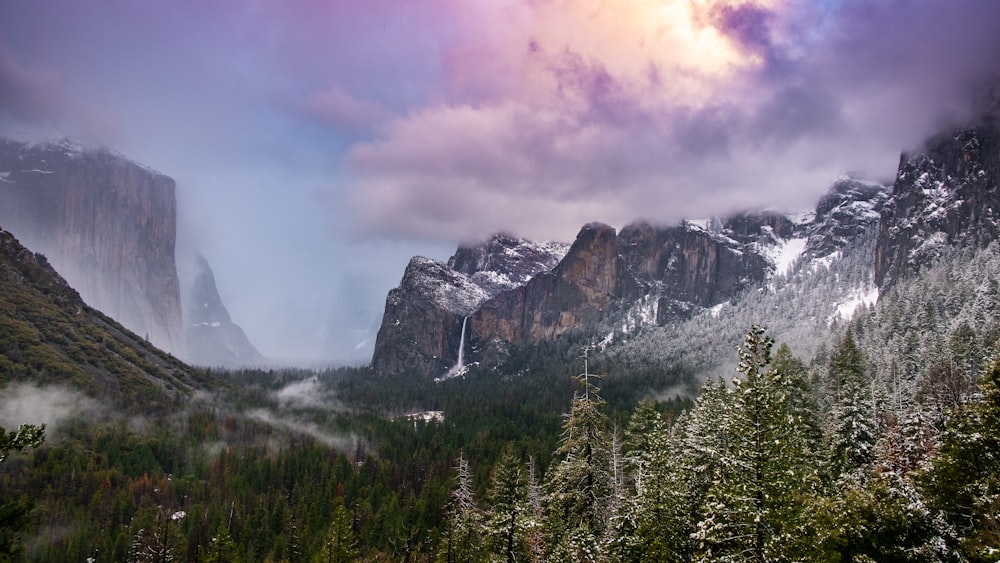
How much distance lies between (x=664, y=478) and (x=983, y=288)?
393 feet


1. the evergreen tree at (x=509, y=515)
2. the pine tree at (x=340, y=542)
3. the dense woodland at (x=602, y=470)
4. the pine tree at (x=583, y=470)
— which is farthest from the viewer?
the pine tree at (x=340, y=542)

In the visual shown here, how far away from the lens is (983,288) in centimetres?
10744

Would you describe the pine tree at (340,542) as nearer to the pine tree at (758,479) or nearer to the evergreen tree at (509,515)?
the evergreen tree at (509,515)

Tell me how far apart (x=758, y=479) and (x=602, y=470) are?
10.8 m

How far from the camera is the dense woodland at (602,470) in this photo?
20.0 meters

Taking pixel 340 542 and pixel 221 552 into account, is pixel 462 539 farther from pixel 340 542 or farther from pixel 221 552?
pixel 221 552

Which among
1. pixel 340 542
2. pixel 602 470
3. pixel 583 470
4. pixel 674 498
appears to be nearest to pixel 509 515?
pixel 602 470

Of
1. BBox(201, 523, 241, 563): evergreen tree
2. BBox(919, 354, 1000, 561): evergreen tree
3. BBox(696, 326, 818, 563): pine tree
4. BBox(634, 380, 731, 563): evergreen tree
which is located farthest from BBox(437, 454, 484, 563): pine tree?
BBox(919, 354, 1000, 561): evergreen tree

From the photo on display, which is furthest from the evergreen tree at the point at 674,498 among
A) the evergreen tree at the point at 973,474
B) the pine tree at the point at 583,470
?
the evergreen tree at the point at 973,474

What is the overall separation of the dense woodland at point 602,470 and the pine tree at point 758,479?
9cm

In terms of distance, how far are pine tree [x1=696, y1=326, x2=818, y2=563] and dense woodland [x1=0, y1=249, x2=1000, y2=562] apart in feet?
0.30

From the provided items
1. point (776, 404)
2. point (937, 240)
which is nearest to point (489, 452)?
point (776, 404)

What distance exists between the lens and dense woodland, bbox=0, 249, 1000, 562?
20.0m

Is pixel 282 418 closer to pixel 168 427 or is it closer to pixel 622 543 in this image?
pixel 168 427
